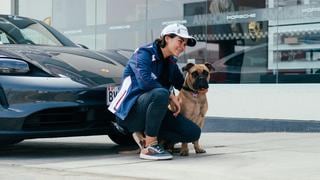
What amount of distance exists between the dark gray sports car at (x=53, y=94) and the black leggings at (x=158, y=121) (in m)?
0.31

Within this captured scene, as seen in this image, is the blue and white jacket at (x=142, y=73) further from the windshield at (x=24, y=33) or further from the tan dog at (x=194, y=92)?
the windshield at (x=24, y=33)

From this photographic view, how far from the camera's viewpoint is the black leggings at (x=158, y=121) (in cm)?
529

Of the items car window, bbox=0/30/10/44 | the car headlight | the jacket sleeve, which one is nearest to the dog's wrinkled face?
the jacket sleeve

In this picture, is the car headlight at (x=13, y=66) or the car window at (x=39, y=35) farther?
the car window at (x=39, y=35)

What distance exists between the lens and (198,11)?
33.2ft

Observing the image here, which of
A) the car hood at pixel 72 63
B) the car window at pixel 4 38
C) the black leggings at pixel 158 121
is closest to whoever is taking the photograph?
the black leggings at pixel 158 121

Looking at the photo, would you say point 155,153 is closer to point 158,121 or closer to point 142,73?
point 158,121

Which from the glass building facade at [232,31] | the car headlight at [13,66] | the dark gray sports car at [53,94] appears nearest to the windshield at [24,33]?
the dark gray sports car at [53,94]

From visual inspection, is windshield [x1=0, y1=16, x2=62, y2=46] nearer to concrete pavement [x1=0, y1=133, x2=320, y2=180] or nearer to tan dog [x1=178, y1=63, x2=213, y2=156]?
concrete pavement [x1=0, y1=133, x2=320, y2=180]

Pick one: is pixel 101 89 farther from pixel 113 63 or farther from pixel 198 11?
pixel 198 11

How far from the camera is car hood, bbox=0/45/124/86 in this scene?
5695 millimetres

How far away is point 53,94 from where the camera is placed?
549 cm

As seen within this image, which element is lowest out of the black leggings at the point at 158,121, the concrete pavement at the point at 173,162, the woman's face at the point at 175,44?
the concrete pavement at the point at 173,162

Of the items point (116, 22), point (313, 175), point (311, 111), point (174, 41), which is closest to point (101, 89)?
point (174, 41)
